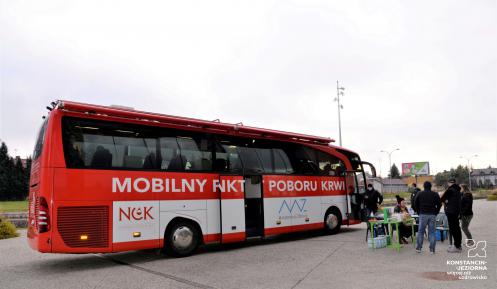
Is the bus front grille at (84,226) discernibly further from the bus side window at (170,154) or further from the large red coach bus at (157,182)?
the bus side window at (170,154)

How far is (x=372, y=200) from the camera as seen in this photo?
579 inches

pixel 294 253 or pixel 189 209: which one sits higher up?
pixel 189 209

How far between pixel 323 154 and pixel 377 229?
3532mm

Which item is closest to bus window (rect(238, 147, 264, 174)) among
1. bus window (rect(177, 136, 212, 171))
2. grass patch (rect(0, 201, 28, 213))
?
bus window (rect(177, 136, 212, 171))

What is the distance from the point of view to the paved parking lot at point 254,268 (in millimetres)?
7223

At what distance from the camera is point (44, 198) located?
8383 mm

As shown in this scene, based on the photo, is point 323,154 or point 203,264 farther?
point 323,154

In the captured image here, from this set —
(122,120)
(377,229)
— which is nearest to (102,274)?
(122,120)

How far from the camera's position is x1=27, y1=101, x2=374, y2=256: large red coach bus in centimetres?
857

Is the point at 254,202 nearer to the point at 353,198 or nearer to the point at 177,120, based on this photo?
the point at 177,120

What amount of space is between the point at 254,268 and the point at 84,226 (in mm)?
3708

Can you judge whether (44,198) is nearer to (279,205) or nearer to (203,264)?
(203,264)

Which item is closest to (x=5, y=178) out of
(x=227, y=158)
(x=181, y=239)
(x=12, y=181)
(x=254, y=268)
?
(x=12, y=181)

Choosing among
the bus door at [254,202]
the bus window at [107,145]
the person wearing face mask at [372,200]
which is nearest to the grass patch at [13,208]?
the bus door at [254,202]
